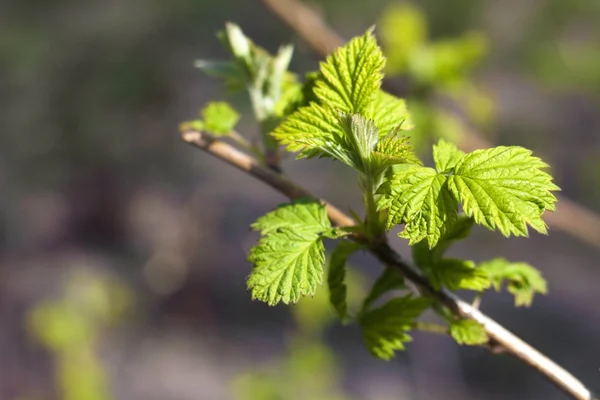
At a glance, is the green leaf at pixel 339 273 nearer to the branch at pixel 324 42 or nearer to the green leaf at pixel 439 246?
the green leaf at pixel 439 246

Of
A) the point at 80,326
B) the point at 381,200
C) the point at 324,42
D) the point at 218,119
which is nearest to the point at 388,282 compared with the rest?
the point at 381,200

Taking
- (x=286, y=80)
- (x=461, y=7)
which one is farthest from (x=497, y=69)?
(x=286, y=80)

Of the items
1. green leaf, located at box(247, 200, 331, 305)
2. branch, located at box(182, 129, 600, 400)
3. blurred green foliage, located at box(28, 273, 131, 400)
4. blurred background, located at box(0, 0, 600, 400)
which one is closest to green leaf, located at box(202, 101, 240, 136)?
branch, located at box(182, 129, 600, 400)

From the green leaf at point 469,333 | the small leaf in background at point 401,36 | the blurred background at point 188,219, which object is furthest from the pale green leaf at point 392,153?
the blurred background at point 188,219

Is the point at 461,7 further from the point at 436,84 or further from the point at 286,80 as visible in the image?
the point at 286,80

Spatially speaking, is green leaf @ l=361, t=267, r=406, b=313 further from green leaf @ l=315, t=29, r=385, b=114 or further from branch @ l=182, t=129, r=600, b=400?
green leaf @ l=315, t=29, r=385, b=114
